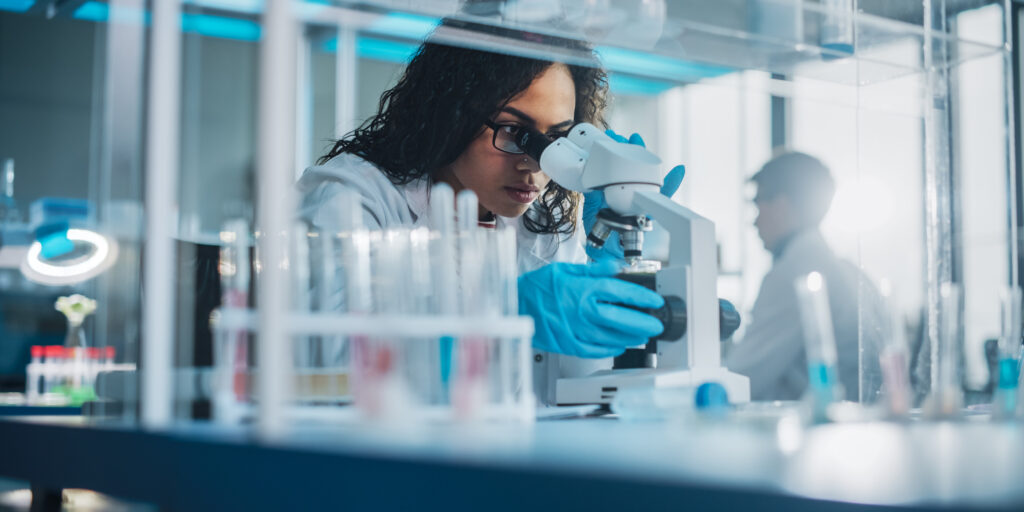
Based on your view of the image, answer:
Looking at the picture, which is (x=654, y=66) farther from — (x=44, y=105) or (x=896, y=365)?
(x=44, y=105)

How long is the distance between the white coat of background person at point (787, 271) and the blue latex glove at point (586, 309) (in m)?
1.97

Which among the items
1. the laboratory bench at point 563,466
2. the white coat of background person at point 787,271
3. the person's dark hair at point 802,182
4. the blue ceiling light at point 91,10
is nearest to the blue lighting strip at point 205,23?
the blue ceiling light at point 91,10

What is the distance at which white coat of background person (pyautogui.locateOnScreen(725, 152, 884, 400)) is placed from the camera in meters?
3.83

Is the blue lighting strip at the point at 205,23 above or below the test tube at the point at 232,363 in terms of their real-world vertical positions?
above

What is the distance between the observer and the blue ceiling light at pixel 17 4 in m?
1.48

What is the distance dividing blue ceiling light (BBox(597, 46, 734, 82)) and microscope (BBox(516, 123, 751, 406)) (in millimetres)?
155

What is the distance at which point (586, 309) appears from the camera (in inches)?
57.8

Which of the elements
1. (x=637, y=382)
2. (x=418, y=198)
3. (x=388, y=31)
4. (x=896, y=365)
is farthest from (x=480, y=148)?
(x=896, y=365)

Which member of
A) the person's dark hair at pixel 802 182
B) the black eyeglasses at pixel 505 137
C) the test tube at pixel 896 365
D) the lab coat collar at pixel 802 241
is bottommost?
the test tube at pixel 896 365

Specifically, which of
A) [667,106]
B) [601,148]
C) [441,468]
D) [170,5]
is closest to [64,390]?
[601,148]

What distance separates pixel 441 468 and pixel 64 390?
3337mm

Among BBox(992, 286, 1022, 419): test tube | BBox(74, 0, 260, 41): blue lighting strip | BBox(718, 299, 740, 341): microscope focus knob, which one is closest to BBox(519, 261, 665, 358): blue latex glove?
BBox(718, 299, 740, 341): microscope focus knob

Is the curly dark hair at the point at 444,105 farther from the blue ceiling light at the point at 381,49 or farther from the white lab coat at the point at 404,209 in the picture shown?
the blue ceiling light at the point at 381,49

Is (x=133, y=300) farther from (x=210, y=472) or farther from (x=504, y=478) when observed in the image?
(x=504, y=478)
